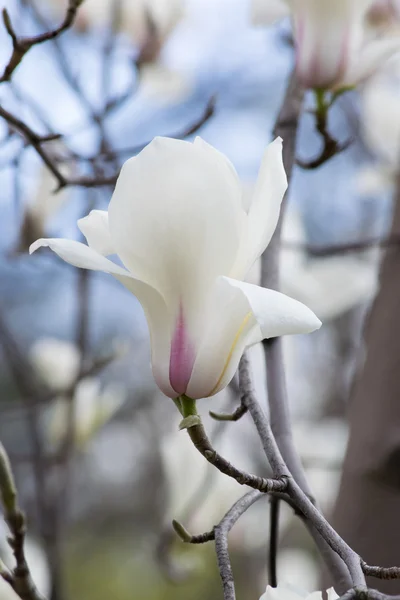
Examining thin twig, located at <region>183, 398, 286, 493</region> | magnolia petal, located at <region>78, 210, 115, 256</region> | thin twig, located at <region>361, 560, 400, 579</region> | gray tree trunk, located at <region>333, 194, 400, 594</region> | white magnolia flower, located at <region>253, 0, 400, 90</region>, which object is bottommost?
gray tree trunk, located at <region>333, 194, 400, 594</region>

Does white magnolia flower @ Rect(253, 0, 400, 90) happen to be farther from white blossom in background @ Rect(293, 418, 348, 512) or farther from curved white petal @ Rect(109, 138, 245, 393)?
white blossom in background @ Rect(293, 418, 348, 512)

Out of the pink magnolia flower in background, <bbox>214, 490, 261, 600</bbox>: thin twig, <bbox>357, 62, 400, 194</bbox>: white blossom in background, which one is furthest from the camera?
<bbox>357, 62, 400, 194</bbox>: white blossom in background

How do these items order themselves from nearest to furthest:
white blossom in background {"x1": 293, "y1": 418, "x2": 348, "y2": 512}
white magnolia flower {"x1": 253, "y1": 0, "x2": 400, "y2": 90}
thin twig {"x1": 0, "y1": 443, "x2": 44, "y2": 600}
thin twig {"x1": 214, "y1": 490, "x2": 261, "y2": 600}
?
thin twig {"x1": 214, "y1": 490, "x2": 261, "y2": 600} < thin twig {"x1": 0, "y1": 443, "x2": 44, "y2": 600} < white magnolia flower {"x1": 253, "y1": 0, "x2": 400, "y2": 90} < white blossom in background {"x1": 293, "y1": 418, "x2": 348, "y2": 512}

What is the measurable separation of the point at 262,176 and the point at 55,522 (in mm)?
616

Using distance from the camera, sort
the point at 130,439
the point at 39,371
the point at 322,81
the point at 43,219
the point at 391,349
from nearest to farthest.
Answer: the point at 322,81 → the point at 391,349 → the point at 43,219 → the point at 39,371 → the point at 130,439

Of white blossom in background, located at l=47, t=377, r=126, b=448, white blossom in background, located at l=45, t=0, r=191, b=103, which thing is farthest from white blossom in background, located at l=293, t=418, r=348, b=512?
white blossom in background, located at l=45, t=0, r=191, b=103

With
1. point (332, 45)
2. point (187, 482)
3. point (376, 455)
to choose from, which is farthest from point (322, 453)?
point (332, 45)

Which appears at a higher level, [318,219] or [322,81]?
[322,81]

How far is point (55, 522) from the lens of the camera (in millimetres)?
814

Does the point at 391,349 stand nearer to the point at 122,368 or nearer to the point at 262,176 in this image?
the point at 262,176

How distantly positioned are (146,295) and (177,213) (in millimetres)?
41

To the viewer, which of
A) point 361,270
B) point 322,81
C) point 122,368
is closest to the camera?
point 322,81

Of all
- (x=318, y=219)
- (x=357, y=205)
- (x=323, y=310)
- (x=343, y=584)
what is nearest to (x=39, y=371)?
(x=323, y=310)

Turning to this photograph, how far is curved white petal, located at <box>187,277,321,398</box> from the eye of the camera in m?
0.28
